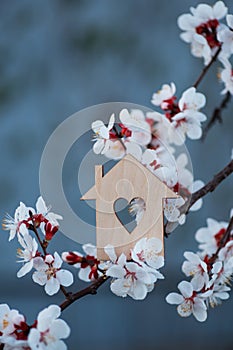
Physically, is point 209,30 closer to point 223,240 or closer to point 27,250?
point 223,240

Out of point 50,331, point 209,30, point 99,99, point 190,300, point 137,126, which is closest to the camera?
point 50,331

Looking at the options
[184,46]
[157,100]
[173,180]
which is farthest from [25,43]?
[173,180]

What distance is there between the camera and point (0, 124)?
107 inches

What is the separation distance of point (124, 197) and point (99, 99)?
189cm

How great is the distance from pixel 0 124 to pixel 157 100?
5.55ft

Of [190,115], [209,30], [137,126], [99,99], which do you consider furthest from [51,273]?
[99,99]

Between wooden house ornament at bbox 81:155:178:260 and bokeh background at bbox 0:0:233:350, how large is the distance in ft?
5.90

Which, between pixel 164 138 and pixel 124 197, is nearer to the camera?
pixel 124 197

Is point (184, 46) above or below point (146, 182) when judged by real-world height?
above

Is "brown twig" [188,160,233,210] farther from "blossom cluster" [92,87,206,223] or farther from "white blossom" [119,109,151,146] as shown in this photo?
"white blossom" [119,109,151,146]

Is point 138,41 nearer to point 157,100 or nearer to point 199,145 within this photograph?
point 199,145

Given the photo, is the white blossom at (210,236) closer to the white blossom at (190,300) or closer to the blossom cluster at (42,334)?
the white blossom at (190,300)

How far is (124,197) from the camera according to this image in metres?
0.74

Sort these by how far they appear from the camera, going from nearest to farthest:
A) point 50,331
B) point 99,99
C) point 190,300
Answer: point 50,331 < point 190,300 < point 99,99
